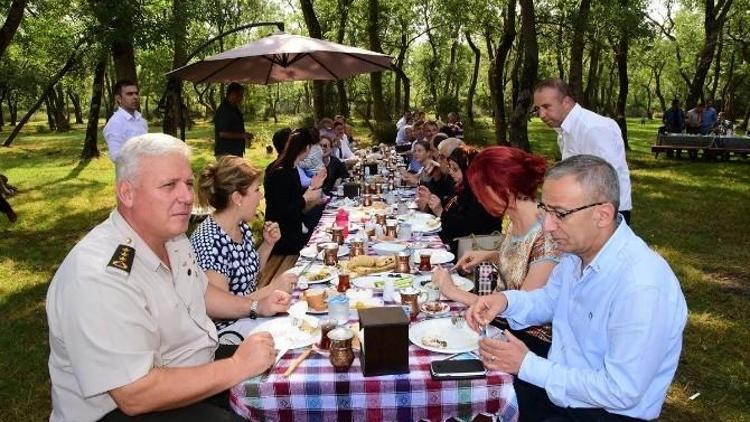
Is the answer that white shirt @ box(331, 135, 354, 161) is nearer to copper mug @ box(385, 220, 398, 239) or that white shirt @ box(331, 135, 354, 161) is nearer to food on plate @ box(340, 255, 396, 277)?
copper mug @ box(385, 220, 398, 239)

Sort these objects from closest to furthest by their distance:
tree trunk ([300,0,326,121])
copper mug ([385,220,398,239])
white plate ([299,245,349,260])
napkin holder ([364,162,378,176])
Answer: white plate ([299,245,349,260])
copper mug ([385,220,398,239])
napkin holder ([364,162,378,176])
tree trunk ([300,0,326,121])

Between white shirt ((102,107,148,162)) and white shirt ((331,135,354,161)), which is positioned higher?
white shirt ((102,107,148,162))

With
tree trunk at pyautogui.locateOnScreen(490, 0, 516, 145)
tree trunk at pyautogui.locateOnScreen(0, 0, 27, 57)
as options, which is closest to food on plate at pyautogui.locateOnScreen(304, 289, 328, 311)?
Result: tree trunk at pyautogui.locateOnScreen(0, 0, 27, 57)

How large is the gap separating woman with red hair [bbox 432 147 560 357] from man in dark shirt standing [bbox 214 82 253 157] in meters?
5.90

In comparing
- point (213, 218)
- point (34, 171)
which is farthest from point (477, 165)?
point (34, 171)

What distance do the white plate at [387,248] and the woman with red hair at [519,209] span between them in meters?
0.83

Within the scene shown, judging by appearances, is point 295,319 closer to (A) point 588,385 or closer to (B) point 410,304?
(B) point 410,304

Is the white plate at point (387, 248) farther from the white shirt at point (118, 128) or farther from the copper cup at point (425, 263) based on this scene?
the white shirt at point (118, 128)

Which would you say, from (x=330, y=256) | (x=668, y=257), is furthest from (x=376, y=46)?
(x=330, y=256)

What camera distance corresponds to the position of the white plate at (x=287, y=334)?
2.26 metres

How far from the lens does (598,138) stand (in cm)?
481

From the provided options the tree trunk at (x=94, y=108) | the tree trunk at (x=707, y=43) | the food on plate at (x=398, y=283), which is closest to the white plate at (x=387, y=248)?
the food on plate at (x=398, y=283)

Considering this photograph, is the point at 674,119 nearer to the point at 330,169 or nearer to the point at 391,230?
the point at 330,169

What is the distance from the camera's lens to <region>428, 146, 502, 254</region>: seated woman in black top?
4.66 m
